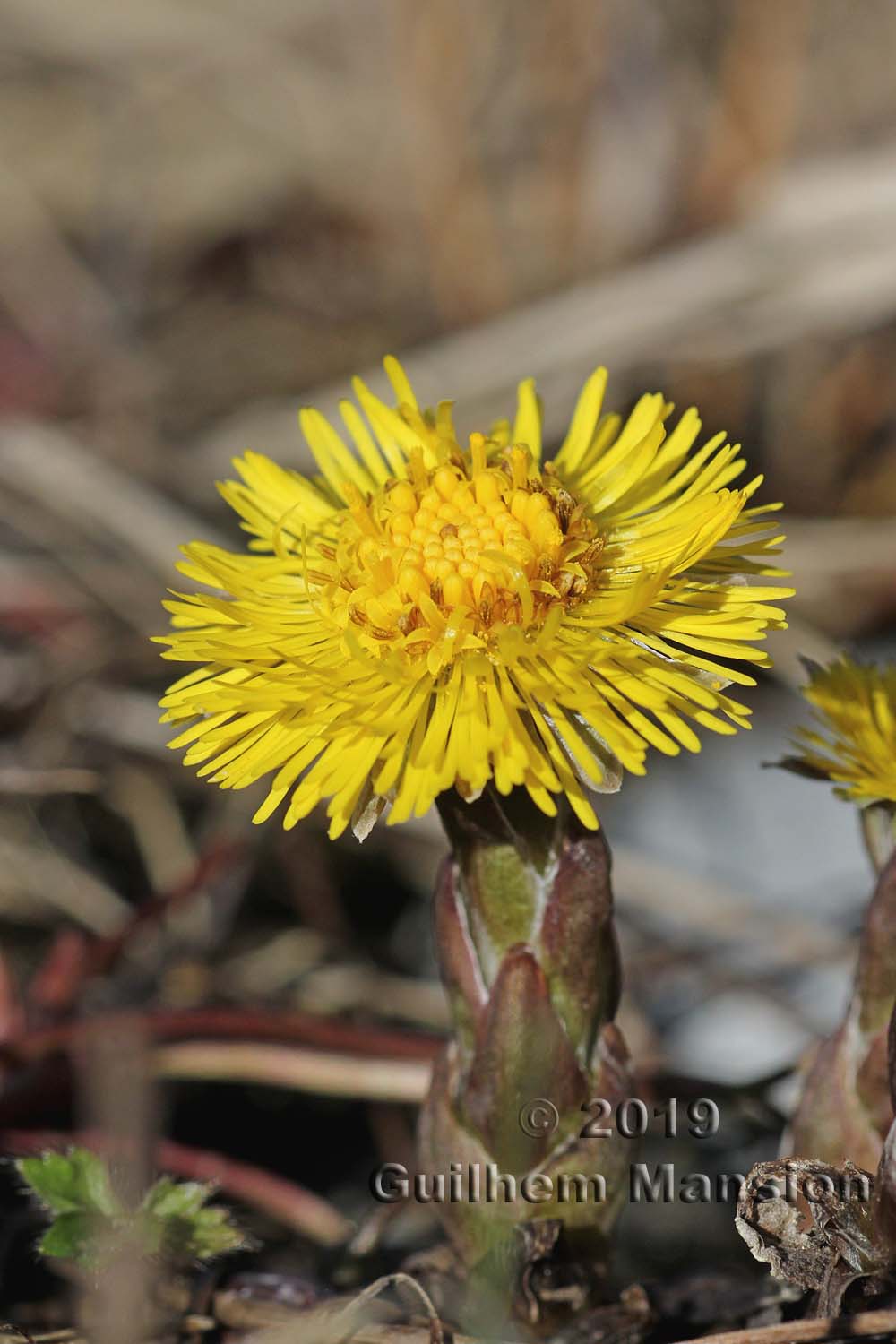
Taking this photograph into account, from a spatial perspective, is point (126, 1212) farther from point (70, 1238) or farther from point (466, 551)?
point (466, 551)

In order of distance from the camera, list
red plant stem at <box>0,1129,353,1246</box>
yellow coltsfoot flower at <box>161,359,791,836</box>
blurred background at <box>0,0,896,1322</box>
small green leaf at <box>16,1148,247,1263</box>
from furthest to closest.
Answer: blurred background at <box>0,0,896,1322</box>, red plant stem at <box>0,1129,353,1246</box>, small green leaf at <box>16,1148,247,1263</box>, yellow coltsfoot flower at <box>161,359,791,836</box>

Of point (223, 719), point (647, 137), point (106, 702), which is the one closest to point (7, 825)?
point (106, 702)

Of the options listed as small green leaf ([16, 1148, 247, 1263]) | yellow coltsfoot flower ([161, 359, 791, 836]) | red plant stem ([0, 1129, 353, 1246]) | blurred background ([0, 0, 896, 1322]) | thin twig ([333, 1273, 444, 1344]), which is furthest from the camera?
blurred background ([0, 0, 896, 1322])

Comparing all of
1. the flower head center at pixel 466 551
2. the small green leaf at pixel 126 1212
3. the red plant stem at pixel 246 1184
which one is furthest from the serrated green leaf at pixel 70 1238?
the flower head center at pixel 466 551

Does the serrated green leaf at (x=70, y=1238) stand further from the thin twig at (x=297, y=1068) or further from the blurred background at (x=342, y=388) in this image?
the thin twig at (x=297, y=1068)

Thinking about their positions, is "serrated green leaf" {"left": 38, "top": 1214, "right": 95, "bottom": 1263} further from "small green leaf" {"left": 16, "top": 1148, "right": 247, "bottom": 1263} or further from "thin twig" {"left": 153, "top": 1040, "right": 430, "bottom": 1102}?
"thin twig" {"left": 153, "top": 1040, "right": 430, "bottom": 1102}

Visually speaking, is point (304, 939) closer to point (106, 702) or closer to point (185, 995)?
point (185, 995)

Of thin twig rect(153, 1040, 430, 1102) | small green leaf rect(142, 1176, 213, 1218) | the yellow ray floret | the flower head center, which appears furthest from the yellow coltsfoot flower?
thin twig rect(153, 1040, 430, 1102)

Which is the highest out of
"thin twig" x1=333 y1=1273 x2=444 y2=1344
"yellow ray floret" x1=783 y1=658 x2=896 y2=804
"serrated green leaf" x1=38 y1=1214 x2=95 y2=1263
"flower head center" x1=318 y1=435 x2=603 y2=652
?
"flower head center" x1=318 y1=435 x2=603 y2=652
